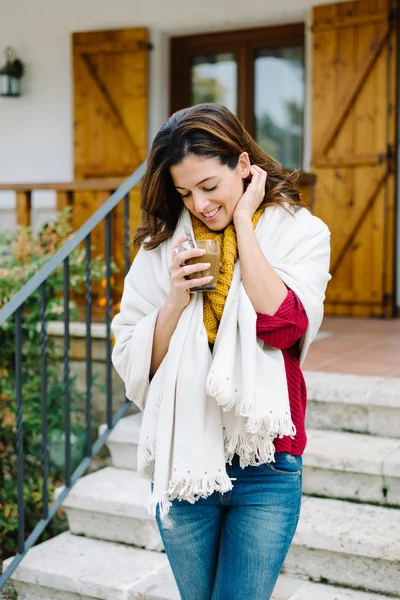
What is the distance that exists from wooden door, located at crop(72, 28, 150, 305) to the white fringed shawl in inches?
197

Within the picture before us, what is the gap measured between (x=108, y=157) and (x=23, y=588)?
4.45 metres

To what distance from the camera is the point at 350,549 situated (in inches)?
98.2

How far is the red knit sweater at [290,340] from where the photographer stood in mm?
1541

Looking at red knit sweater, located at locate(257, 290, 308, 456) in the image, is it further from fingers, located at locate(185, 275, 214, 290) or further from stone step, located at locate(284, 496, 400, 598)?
stone step, located at locate(284, 496, 400, 598)

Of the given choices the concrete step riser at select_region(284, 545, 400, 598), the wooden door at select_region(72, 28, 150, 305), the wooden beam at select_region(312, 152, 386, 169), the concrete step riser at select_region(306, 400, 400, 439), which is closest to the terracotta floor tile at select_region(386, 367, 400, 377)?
the concrete step riser at select_region(306, 400, 400, 439)

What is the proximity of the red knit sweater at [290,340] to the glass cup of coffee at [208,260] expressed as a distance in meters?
0.12

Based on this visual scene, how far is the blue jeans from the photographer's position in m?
1.56

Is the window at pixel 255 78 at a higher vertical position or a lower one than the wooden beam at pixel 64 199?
higher

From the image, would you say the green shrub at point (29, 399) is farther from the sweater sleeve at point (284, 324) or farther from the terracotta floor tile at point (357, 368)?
the sweater sleeve at point (284, 324)

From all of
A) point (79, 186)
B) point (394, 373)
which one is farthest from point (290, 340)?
point (79, 186)

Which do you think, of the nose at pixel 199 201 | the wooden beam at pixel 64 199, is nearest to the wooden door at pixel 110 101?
the wooden beam at pixel 64 199

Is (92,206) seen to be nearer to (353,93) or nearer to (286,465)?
(353,93)

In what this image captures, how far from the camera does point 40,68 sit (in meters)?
6.97

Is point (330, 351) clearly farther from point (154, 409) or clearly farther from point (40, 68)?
point (40, 68)
